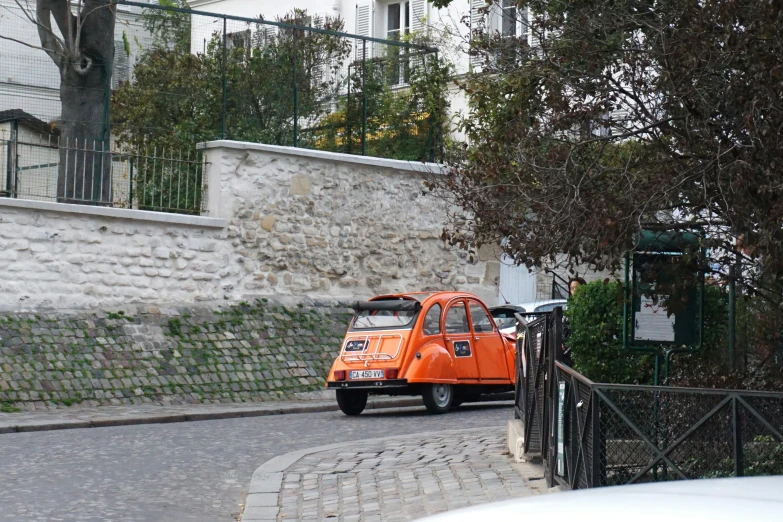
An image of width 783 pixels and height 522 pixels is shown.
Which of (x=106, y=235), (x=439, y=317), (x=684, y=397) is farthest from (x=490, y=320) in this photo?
(x=684, y=397)

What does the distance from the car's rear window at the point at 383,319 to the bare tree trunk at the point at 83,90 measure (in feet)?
15.3

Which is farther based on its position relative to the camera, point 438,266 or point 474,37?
point 438,266

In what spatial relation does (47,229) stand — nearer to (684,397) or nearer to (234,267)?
(234,267)

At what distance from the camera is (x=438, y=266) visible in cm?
2228

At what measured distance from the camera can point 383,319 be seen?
16.3 m

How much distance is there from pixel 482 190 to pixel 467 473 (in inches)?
91.2

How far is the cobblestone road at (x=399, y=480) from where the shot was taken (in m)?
8.31

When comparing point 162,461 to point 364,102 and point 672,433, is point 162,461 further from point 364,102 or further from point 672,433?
point 364,102

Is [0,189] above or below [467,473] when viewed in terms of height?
above

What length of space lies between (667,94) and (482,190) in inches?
65.2

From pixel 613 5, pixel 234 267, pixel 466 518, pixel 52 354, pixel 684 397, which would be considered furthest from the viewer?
pixel 234 267

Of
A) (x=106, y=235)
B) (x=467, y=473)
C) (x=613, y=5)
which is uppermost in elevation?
(x=613, y=5)

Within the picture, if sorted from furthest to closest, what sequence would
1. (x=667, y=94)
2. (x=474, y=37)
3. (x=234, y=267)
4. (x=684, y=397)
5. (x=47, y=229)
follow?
(x=234, y=267)
(x=47, y=229)
(x=474, y=37)
(x=667, y=94)
(x=684, y=397)

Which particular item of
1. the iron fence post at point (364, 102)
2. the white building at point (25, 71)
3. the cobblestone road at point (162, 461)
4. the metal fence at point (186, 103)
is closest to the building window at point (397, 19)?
the metal fence at point (186, 103)
